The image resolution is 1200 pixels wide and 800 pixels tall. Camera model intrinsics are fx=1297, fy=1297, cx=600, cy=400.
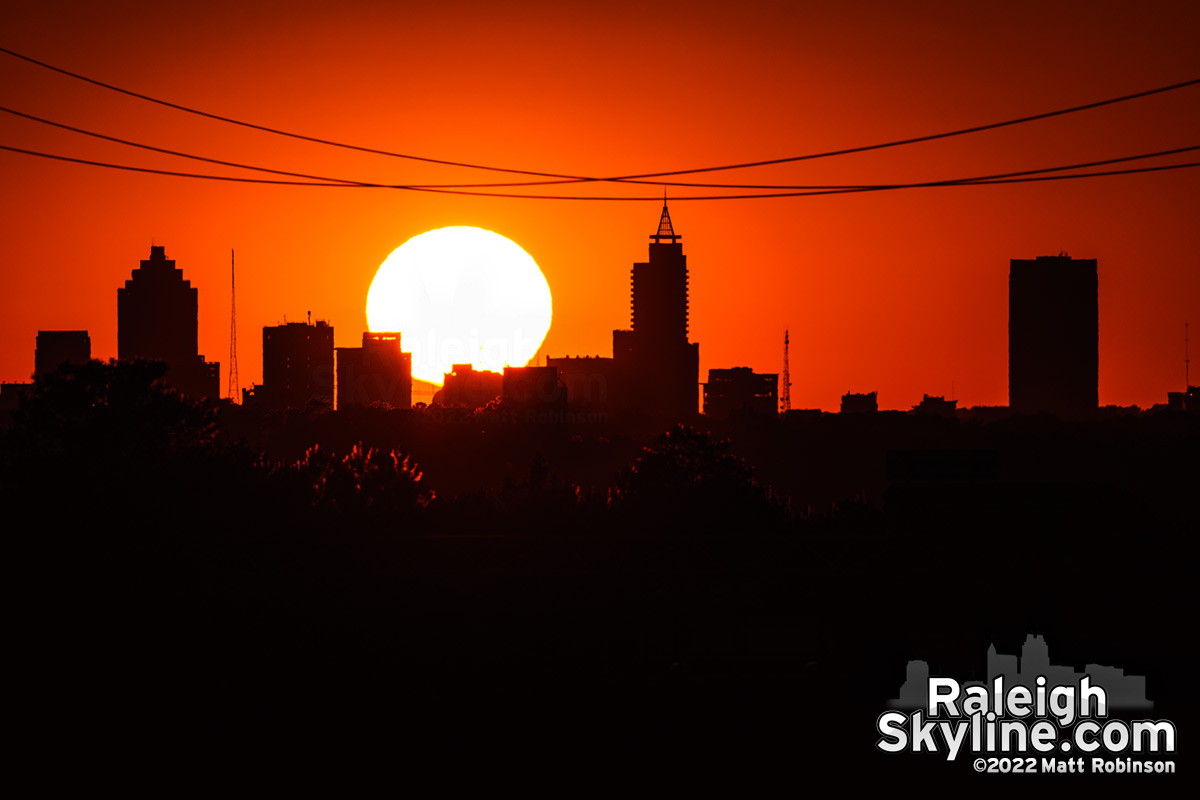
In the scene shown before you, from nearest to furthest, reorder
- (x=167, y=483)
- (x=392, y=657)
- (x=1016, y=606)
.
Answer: (x=1016, y=606)
(x=392, y=657)
(x=167, y=483)

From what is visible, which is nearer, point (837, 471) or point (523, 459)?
point (523, 459)

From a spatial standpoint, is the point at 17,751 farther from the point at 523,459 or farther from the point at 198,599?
the point at 523,459

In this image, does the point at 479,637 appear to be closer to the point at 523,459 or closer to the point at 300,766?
the point at 300,766

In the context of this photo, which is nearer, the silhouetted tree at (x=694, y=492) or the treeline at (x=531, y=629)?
the treeline at (x=531, y=629)

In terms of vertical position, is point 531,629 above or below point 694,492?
below

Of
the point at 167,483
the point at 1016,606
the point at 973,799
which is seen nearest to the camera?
the point at 973,799

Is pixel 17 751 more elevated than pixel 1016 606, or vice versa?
pixel 1016 606

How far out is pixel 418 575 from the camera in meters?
37.4

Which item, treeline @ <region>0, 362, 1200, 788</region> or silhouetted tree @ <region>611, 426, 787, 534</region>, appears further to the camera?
silhouetted tree @ <region>611, 426, 787, 534</region>

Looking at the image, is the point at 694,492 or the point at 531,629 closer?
the point at 531,629

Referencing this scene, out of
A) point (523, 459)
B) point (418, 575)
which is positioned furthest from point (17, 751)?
point (523, 459)

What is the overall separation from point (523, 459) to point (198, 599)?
132 m

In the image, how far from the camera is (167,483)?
64.2 metres

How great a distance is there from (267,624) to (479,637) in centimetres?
682
